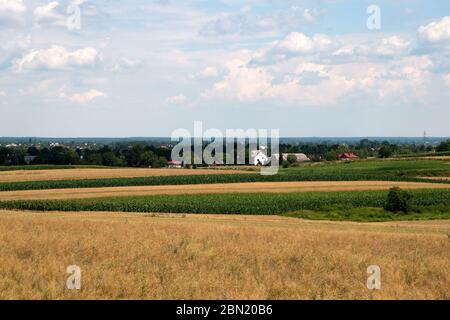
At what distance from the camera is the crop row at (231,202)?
1870 inches

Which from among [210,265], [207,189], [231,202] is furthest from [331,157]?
[210,265]

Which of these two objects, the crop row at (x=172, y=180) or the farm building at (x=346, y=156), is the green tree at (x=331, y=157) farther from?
the crop row at (x=172, y=180)

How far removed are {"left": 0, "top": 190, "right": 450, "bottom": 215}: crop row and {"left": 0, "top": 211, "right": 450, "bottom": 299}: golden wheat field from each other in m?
25.6

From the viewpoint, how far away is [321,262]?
15.7m

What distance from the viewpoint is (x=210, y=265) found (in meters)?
14.9

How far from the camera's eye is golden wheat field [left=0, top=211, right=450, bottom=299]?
12.2 m

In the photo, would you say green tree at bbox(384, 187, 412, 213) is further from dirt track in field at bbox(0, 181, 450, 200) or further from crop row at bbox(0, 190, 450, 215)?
dirt track in field at bbox(0, 181, 450, 200)

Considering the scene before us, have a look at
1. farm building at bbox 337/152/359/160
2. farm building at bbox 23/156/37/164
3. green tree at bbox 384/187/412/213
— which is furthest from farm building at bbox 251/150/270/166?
green tree at bbox 384/187/412/213

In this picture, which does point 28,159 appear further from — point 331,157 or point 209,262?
point 209,262

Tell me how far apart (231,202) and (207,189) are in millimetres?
11566
